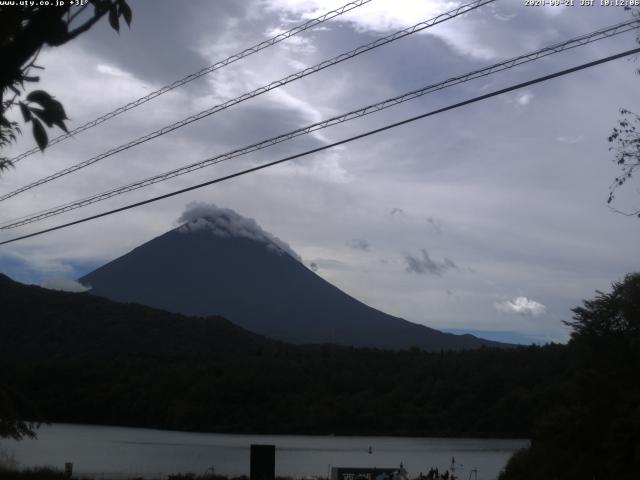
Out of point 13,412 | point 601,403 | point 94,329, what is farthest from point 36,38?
point 94,329

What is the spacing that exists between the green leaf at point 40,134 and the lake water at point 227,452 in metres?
39.6

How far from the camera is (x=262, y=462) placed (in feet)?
55.2

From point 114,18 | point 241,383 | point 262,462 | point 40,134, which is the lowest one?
point 262,462

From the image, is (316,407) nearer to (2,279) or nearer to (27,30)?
(2,279)

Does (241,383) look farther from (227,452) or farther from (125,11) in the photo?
(125,11)

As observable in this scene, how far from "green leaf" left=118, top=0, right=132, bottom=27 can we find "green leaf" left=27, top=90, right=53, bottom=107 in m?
0.61

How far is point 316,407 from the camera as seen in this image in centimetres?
8806

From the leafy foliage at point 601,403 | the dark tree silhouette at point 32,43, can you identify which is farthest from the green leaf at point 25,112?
the leafy foliage at point 601,403

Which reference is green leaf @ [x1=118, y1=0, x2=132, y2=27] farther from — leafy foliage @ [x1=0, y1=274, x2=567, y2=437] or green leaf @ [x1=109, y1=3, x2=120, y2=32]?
leafy foliage @ [x1=0, y1=274, x2=567, y2=437]

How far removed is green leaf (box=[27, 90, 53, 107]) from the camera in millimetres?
3773

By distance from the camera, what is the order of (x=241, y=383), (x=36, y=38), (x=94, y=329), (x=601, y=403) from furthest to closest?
(x=94, y=329)
(x=241, y=383)
(x=601, y=403)
(x=36, y=38)

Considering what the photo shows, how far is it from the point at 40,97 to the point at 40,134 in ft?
0.58

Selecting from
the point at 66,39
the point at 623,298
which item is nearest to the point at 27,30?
the point at 66,39

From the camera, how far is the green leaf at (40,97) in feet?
12.4
